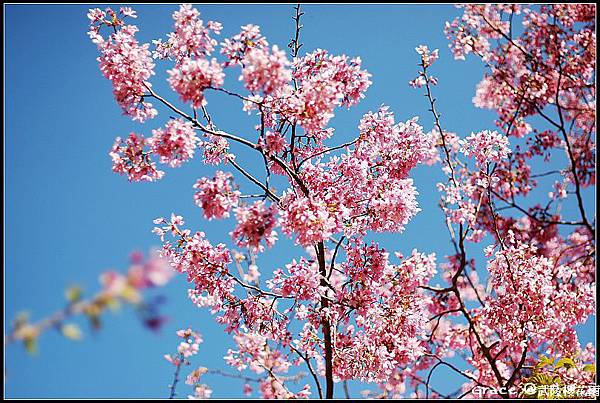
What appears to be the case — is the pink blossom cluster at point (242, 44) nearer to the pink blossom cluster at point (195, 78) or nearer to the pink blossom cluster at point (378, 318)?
the pink blossom cluster at point (195, 78)

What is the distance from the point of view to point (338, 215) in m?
3.98

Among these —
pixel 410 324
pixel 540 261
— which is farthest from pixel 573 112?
pixel 410 324

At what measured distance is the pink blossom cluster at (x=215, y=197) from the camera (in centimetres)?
365

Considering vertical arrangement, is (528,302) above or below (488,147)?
below

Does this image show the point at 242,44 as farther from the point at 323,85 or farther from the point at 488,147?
the point at 488,147

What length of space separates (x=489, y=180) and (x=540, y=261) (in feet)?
3.40

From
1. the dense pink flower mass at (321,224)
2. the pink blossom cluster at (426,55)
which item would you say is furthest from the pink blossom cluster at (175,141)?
the pink blossom cluster at (426,55)

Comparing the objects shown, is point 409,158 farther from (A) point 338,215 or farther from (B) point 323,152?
(A) point 338,215

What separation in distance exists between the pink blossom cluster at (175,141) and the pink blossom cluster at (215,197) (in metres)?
0.30

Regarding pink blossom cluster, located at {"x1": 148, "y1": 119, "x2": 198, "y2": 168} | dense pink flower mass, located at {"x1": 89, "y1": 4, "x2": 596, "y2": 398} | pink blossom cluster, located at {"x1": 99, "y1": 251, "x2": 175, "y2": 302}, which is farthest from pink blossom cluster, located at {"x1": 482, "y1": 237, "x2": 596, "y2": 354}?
pink blossom cluster, located at {"x1": 99, "y1": 251, "x2": 175, "y2": 302}

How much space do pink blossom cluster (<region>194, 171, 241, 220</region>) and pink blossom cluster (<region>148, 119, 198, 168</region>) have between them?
0.99ft

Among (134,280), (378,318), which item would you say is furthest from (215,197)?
(134,280)

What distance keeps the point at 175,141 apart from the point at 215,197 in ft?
1.76

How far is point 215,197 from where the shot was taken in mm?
3658
